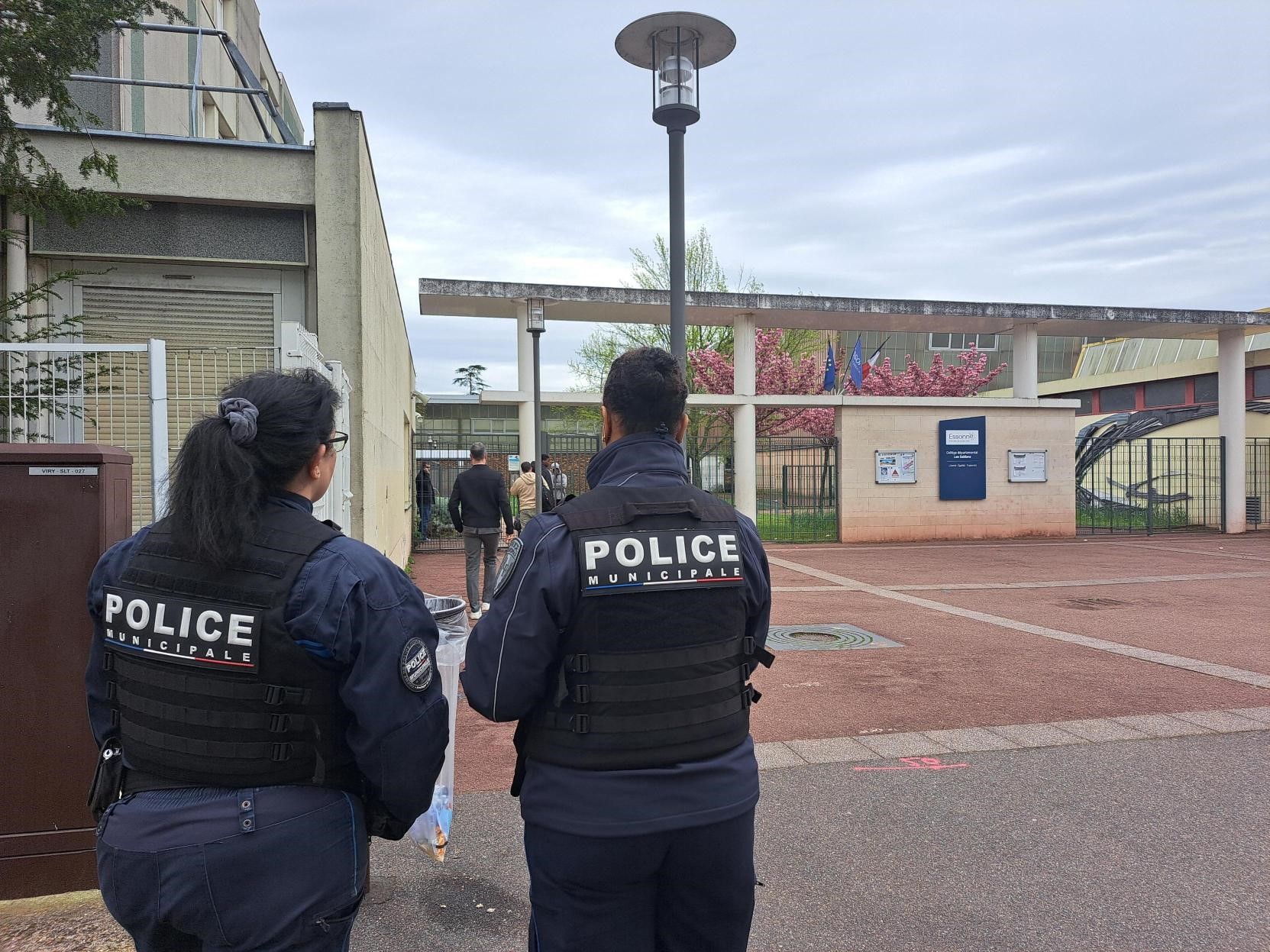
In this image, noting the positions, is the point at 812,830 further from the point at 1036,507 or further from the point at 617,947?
the point at 1036,507

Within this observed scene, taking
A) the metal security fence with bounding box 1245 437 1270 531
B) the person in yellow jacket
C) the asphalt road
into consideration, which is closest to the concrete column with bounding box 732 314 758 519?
the person in yellow jacket

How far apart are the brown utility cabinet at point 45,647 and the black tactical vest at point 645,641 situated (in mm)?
2169

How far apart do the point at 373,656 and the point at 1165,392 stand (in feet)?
110

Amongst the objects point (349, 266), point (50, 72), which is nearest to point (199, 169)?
point (50, 72)

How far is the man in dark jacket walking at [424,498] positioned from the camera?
789 inches

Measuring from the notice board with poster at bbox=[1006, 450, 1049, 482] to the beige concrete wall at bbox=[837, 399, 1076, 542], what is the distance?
12 cm

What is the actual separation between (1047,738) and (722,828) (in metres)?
4.24

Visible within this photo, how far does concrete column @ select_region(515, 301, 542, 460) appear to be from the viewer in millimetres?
17312

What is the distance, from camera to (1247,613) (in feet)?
33.0

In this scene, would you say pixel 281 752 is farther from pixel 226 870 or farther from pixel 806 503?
pixel 806 503

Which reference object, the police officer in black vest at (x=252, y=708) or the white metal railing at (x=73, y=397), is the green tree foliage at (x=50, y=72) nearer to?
→ the white metal railing at (x=73, y=397)

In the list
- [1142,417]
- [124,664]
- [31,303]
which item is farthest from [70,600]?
[1142,417]

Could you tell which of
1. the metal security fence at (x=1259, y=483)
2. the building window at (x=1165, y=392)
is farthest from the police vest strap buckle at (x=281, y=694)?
the building window at (x=1165, y=392)

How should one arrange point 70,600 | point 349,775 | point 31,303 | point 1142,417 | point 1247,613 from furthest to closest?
point 1142,417 < point 1247,613 < point 31,303 < point 70,600 < point 349,775
